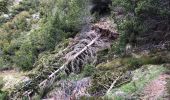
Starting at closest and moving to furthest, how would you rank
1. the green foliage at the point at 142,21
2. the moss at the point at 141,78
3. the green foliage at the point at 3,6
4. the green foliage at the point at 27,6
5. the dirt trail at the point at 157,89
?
the dirt trail at the point at 157,89 → the moss at the point at 141,78 → the green foliage at the point at 142,21 → the green foliage at the point at 27,6 → the green foliage at the point at 3,6

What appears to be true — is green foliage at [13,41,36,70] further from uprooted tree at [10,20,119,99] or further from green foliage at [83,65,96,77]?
green foliage at [83,65,96,77]

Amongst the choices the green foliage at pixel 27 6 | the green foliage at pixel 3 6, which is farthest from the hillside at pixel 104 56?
the green foliage at pixel 3 6

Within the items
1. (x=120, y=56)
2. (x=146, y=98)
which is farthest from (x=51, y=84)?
(x=146, y=98)

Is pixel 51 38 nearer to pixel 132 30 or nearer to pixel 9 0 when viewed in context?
pixel 132 30

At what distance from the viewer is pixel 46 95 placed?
18.5m

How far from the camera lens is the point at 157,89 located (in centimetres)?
1454

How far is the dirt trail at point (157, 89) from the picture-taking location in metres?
13.9

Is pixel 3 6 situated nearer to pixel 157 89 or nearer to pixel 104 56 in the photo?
pixel 104 56

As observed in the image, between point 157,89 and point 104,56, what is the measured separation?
6243mm

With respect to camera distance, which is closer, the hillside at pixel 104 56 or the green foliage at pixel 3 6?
the hillside at pixel 104 56

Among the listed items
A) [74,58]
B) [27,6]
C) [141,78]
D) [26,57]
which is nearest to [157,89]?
[141,78]

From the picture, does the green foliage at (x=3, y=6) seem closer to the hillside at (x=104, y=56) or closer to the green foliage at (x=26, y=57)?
the green foliage at (x=26, y=57)

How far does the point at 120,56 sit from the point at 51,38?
7.87 metres


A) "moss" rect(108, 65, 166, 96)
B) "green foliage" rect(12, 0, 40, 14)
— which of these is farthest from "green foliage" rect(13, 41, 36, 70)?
"green foliage" rect(12, 0, 40, 14)
